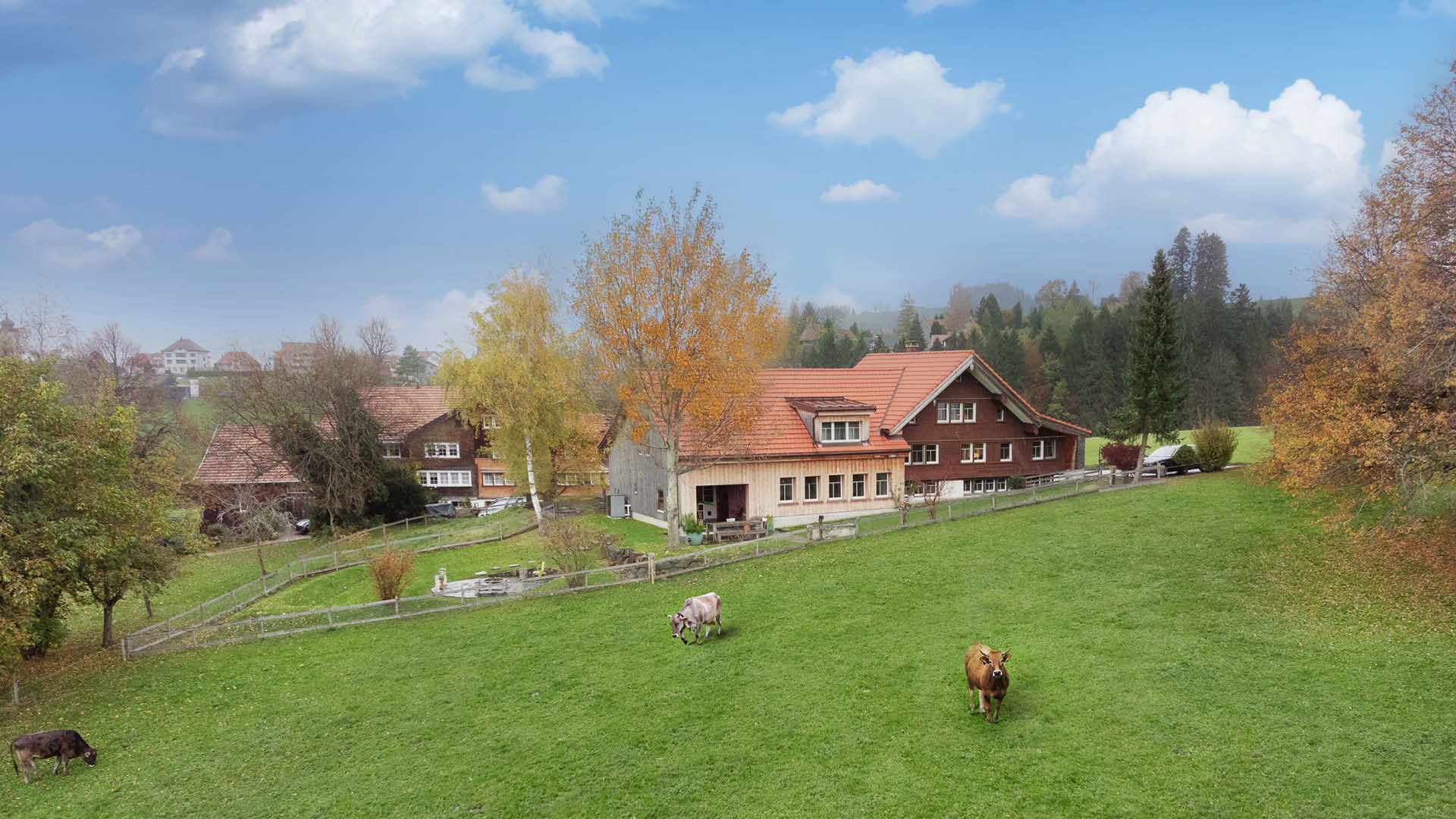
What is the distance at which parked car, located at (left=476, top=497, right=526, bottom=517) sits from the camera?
171ft

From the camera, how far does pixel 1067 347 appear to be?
9725cm

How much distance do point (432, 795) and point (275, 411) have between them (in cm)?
3884

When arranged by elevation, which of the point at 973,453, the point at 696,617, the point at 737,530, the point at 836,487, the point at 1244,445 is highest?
the point at 973,453

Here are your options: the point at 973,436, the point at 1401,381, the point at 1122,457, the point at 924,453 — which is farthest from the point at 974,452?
the point at 1401,381

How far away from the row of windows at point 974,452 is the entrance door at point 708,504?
10.4 metres

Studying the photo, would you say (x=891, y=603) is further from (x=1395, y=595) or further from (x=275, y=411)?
(x=275, y=411)

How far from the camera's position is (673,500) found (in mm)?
30359

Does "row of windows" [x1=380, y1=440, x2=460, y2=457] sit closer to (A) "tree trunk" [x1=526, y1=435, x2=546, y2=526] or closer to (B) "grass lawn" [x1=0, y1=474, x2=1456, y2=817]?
(A) "tree trunk" [x1=526, y1=435, x2=546, y2=526]

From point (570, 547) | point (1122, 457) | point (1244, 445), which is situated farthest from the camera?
point (1244, 445)

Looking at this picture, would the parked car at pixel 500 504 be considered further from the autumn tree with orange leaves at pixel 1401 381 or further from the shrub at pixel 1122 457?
the autumn tree with orange leaves at pixel 1401 381

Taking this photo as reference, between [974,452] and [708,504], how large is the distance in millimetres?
15488

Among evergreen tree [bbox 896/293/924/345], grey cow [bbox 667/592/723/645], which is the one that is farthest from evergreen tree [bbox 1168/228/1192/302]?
grey cow [bbox 667/592/723/645]

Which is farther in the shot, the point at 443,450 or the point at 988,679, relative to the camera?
the point at 443,450

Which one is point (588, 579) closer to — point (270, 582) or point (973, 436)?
point (270, 582)
